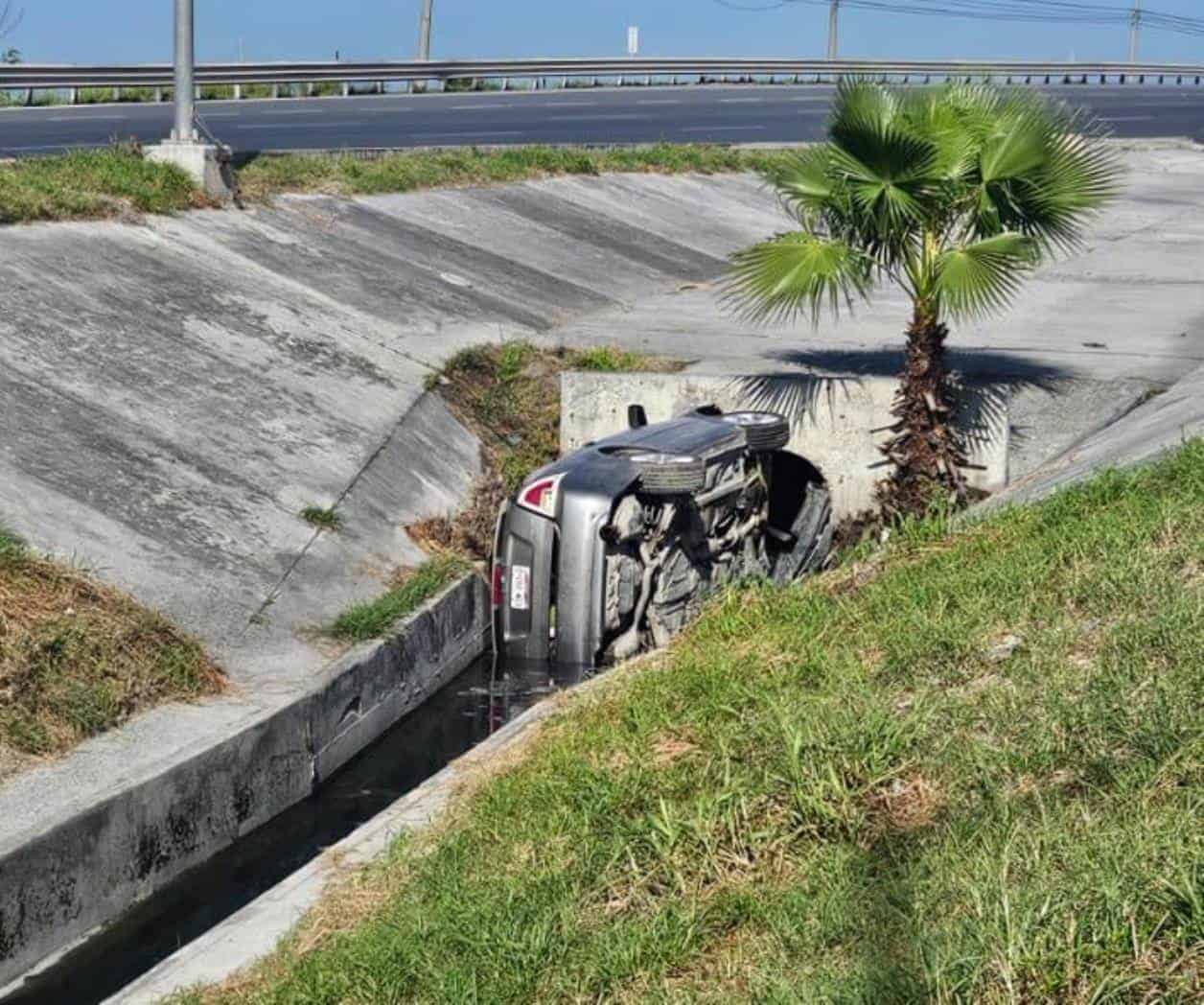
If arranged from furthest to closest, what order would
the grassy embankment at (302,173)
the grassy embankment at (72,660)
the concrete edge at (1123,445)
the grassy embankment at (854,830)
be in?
1. the grassy embankment at (302,173)
2. the concrete edge at (1123,445)
3. the grassy embankment at (72,660)
4. the grassy embankment at (854,830)

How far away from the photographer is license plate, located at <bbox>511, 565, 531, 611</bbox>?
1212 cm

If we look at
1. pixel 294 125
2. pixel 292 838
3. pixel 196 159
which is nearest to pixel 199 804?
pixel 292 838

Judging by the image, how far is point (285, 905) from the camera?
23.3 ft

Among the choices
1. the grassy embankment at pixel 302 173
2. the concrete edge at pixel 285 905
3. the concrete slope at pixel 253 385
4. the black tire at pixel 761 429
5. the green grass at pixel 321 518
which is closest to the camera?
the concrete edge at pixel 285 905

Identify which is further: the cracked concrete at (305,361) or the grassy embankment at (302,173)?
the grassy embankment at (302,173)

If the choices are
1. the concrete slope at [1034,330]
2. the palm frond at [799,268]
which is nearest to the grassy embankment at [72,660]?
the palm frond at [799,268]

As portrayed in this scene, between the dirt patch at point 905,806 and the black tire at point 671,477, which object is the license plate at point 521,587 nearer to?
the black tire at point 671,477

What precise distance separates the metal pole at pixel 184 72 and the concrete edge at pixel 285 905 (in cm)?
1263

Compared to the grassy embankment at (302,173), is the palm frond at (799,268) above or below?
below

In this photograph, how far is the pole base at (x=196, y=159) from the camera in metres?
19.9

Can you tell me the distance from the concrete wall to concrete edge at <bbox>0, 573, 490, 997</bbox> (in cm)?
445

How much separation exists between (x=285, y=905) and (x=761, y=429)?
7.62 meters

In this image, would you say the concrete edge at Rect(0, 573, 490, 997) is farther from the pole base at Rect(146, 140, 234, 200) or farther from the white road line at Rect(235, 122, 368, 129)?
the white road line at Rect(235, 122, 368, 129)

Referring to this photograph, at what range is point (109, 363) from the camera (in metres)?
14.6
